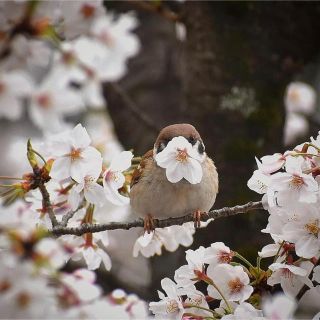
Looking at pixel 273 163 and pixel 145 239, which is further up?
pixel 273 163

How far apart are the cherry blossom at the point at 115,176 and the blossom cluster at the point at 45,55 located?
0.28 metres

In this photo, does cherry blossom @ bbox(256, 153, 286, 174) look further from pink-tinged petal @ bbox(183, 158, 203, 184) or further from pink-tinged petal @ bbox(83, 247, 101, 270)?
pink-tinged petal @ bbox(83, 247, 101, 270)

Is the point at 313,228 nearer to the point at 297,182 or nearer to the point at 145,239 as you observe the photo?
the point at 297,182

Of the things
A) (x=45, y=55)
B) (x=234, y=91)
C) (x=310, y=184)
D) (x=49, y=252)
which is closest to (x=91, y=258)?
(x=45, y=55)

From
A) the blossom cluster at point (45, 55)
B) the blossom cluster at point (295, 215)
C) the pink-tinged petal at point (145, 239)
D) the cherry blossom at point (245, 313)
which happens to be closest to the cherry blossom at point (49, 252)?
the blossom cluster at point (45, 55)

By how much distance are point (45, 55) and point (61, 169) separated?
342mm

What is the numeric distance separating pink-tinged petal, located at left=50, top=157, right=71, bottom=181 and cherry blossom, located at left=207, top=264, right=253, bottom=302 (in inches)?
18.1

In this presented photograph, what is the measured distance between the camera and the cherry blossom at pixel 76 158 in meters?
1.73

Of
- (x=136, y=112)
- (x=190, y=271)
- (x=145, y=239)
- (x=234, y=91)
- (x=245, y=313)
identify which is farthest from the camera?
(x=136, y=112)

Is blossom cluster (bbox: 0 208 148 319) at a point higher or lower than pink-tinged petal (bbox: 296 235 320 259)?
higher

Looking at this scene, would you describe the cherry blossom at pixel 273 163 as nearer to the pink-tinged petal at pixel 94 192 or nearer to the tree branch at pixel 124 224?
the tree branch at pixel 124 224

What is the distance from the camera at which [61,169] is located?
1.73 metres

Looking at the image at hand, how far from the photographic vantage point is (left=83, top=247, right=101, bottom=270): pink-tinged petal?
6.25 feet

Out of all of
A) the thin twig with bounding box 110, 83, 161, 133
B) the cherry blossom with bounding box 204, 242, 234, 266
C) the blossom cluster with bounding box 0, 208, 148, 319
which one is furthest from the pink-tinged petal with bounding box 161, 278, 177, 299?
the thin twig with bounding box 110, 83, 161, 133
